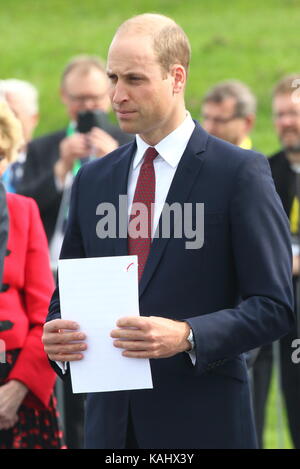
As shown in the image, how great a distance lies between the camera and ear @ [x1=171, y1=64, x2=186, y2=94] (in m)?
3.45

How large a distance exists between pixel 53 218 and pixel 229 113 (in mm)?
1376

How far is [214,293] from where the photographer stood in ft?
11.0

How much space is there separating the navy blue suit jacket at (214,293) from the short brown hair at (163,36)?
0.88ft

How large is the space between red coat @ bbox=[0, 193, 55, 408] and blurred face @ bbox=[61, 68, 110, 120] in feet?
8.94

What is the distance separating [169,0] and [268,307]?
2459 centimetres

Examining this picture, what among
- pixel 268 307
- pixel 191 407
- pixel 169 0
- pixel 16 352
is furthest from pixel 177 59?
pixel 169 0

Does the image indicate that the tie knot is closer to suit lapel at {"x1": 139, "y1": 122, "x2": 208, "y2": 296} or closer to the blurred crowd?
suit lapel at {"x1": 139, "y1": 122, "x2": 208, "y2": 296}

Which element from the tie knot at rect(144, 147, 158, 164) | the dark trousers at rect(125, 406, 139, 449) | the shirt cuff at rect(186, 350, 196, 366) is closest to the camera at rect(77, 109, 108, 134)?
the tie knot at rect(144, 147, 158, 164)

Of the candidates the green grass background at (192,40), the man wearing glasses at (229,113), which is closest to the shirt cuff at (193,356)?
the man wearing glasses at (229,113)

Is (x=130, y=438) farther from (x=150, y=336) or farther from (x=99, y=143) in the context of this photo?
(x=99, y=143)

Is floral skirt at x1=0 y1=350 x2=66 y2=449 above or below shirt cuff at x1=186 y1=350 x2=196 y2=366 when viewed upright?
below

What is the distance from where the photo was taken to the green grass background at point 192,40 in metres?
20.1

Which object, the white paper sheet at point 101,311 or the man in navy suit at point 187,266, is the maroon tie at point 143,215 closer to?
the man in navy suit at point 187,266

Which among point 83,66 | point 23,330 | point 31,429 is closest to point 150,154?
point 23,330
